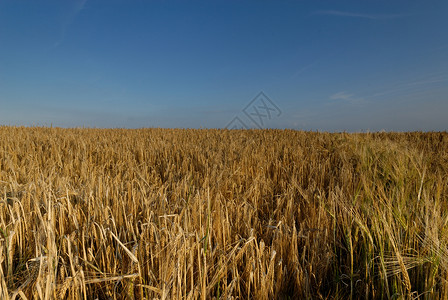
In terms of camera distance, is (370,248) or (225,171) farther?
(225,171)

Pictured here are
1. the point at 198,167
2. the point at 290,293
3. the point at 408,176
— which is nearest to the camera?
the point at 290,293

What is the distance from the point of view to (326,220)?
1623 millimetres

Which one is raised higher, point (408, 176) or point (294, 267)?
point (408, 176)

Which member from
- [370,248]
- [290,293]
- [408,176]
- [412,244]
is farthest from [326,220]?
[408,176]

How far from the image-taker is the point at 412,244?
1430mm

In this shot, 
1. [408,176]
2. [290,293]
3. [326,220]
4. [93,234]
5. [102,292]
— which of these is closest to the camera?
[102,292]

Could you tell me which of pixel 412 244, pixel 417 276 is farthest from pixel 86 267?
pixel 412 244

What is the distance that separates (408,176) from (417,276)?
5.56 feet

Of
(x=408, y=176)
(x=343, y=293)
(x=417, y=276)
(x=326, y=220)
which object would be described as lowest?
(x=343, y=293)

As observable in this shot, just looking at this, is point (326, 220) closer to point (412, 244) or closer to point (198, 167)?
point (412, 244)

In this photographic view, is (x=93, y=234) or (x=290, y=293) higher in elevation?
(x=93, y=234)

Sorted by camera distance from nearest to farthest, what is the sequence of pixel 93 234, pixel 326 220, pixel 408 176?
pixel 93 234 < pixel 326 220 < pixel 408 176

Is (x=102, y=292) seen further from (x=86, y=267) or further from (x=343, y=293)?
(x=343, y=293)

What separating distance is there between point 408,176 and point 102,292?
9.04 ft
